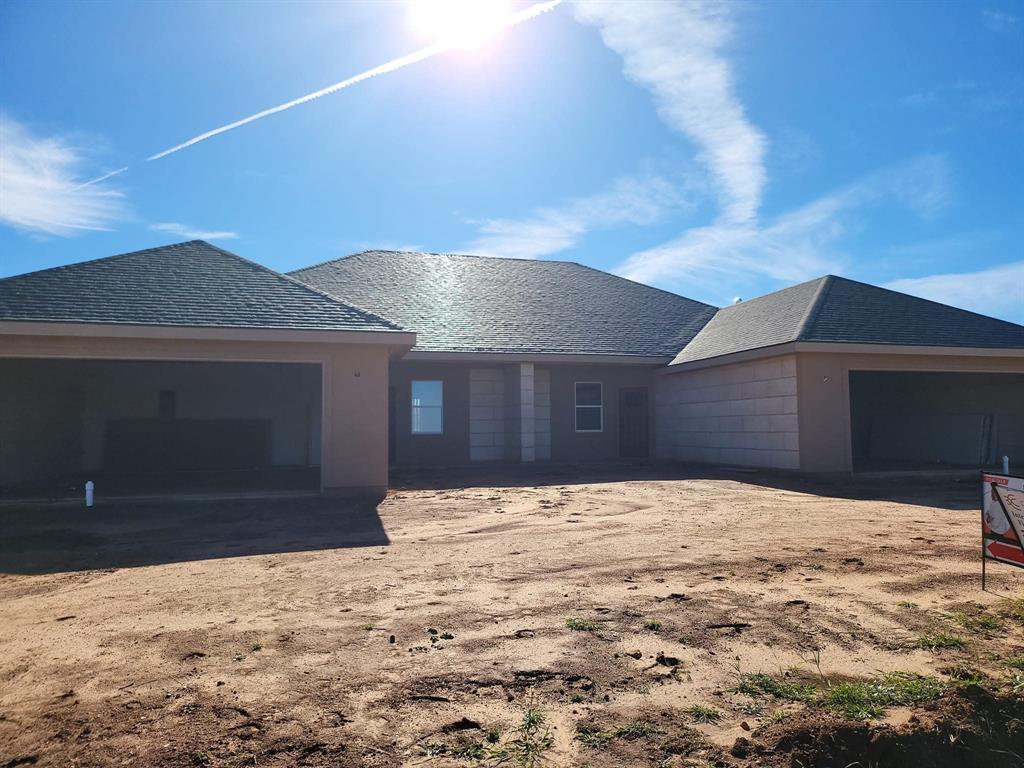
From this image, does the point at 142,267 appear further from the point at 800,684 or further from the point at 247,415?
Answer: the point at 800,684

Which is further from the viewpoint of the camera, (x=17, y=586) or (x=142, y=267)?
(x=142, y=267)

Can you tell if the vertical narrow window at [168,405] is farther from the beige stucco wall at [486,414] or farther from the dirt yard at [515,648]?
the dirt yard at [515,648]

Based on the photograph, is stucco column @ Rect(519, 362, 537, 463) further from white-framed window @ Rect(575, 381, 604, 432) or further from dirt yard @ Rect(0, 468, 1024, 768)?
dirt yard @ Rect(0, 468, 1024, 768)

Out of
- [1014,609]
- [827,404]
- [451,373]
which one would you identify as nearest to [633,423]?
[451,373]

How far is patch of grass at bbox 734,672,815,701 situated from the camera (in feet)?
12.9

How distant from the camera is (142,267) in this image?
14031mm

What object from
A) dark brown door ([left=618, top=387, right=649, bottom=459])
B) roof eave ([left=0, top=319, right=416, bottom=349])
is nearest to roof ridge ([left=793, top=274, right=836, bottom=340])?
dark brown door ([left=618, top=387, right=649, bottom=459])

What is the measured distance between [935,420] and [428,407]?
50.2 ft

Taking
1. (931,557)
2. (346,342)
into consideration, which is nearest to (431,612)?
(931,557)

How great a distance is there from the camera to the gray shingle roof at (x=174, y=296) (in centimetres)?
1195

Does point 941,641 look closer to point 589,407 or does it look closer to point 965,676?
point 965,676

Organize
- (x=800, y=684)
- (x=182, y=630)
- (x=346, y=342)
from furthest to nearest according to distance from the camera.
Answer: (x=346, y=342) → (x=182, y=630) → (x=800, y=684)

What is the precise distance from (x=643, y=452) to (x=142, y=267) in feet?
47.8

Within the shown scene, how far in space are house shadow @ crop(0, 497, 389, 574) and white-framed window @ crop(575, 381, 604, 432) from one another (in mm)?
9462
